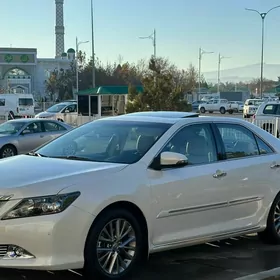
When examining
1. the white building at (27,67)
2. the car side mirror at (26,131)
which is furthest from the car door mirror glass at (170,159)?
the white building at (27,67)

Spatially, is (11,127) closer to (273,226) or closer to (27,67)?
(273,226)

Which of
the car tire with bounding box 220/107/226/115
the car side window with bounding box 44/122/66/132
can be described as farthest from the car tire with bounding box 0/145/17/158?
the car tire with bounding box 220/107/226/115

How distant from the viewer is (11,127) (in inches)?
671

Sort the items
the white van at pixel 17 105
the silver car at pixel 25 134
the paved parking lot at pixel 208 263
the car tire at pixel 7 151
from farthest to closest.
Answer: the white van at pixel 17 105 < the silver car at pixel 25 134 < the car tire at pixel 7 151 < the paved parking lot at pixel 208 263

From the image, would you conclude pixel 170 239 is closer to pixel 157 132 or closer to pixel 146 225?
pixel 146 225

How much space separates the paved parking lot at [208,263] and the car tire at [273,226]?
106 millimetres

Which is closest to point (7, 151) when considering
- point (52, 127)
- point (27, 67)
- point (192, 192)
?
point (52, 127)

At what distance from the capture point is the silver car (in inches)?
637

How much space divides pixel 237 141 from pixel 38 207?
9.36 ft

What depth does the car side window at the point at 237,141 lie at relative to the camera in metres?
6.20

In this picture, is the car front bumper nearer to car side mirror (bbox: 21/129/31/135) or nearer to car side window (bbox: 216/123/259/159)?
car side window (bbox: 216/123/259/159)

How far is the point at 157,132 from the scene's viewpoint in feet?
18.6

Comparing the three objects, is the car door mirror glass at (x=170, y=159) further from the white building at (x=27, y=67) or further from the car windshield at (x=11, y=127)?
the white building at (x=27, y=67)

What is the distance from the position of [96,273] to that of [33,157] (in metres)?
1.56
